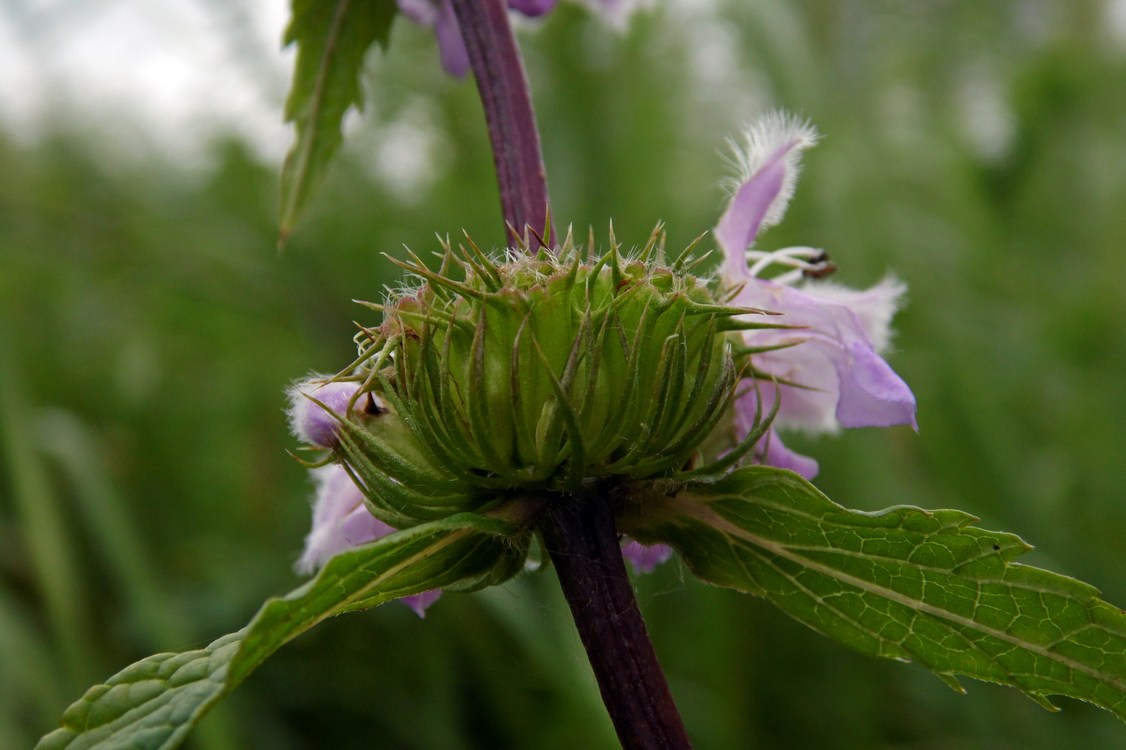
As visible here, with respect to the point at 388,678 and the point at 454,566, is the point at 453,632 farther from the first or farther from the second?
the point at 454,566

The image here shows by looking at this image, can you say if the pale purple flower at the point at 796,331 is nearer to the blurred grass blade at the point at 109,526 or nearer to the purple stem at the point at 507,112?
the purple stem at the point at 507,112

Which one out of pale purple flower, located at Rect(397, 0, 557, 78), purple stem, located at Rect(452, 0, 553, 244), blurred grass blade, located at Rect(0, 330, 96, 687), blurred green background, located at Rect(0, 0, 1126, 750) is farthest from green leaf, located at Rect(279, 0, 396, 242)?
blurred grass blade, located at Rect(0, 330, 96, 687)

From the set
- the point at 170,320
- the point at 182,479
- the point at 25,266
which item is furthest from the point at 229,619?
the point at 25,266

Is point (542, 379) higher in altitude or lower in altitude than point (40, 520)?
lower

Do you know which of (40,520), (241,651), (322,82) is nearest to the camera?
(241,651)

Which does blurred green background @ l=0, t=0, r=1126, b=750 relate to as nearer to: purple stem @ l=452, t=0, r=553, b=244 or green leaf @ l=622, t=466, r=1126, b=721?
green leaf @ l=622, t=466, r=1126, b=721

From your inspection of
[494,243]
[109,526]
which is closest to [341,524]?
[109,526]

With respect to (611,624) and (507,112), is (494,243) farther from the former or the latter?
(611,624)
